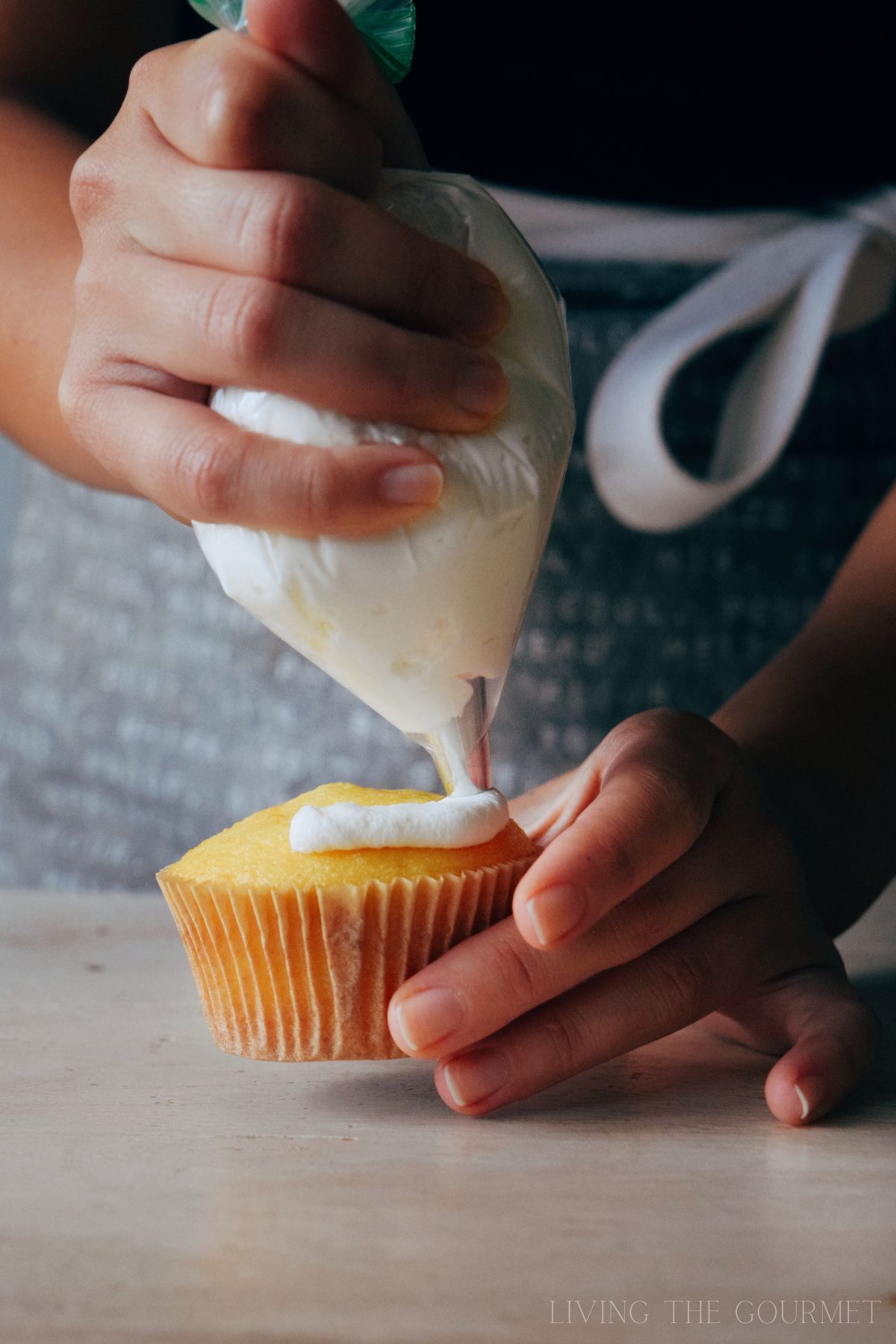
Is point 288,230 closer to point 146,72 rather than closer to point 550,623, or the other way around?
point 146,72

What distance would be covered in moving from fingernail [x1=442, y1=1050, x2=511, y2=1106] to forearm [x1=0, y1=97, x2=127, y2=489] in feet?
2.14

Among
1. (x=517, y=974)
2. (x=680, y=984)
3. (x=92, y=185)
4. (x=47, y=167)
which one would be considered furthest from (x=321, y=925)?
(x=47, y=167)

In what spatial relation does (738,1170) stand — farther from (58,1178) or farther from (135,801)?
(135,801)

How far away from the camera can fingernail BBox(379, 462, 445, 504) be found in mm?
601

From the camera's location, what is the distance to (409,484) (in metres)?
0.60

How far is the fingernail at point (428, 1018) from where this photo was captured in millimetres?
675

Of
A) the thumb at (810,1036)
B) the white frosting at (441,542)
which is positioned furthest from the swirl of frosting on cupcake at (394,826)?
the thumb at (810,1036)

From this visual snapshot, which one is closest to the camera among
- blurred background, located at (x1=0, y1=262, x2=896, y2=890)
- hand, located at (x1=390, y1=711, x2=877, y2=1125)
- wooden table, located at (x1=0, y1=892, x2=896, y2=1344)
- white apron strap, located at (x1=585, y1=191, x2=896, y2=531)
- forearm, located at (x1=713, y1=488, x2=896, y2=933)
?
wooden table, located at (x1=0, y1=892, x2=896, y2=1344)

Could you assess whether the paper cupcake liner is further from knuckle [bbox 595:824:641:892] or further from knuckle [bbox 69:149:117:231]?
knuckle [bbox 69:149:117:231]

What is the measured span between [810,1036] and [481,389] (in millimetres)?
431

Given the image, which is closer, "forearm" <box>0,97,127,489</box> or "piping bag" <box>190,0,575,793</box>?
"piping bag" <box>190,0,575,793</box>

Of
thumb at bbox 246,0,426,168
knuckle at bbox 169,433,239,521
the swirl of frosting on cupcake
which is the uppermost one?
thumb at bbox 246,0,426,168

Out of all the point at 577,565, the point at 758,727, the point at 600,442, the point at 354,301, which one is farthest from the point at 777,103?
the point at 354,301

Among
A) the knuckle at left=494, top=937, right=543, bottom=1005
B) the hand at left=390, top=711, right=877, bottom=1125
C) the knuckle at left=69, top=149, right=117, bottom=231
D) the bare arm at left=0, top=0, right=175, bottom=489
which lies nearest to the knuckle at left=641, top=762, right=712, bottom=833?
the hand at left=390, top=711, right=877, bottom=1125
